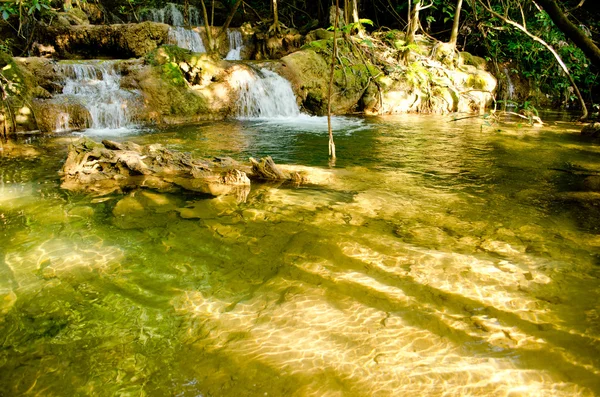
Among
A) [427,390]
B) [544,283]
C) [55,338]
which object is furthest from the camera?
[544,283]

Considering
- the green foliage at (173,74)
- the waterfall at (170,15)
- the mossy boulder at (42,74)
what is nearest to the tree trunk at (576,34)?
the green foliage at (173,74)

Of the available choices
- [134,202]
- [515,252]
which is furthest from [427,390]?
[134,202]

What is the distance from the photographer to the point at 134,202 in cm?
429

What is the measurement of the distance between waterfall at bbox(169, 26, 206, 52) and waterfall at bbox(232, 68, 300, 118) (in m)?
4.11

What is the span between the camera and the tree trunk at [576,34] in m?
2.09

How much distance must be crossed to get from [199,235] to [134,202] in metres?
1.24

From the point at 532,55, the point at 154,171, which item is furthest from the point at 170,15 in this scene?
the point at 532,55

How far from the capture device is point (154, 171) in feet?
17.6

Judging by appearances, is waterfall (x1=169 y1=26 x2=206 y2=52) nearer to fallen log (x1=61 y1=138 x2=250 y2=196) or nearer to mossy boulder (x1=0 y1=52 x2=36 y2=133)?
mossy boulder (x1=0 y1=52 x2=36 y2=133)

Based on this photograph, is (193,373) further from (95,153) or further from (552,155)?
(552,155)

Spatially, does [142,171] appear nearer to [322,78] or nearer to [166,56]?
[166,56]

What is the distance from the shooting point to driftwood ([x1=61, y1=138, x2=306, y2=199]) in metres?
4.89

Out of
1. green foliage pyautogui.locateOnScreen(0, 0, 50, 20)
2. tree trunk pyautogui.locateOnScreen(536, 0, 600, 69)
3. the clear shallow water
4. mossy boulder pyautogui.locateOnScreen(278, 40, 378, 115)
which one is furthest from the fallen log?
mossy boulder pyautogui.locateOnScreen(278, 40, 378, 115)

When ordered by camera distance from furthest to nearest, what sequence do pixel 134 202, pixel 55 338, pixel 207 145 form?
pixel 207 145 → pixel 134 202 → pixel 55 338
